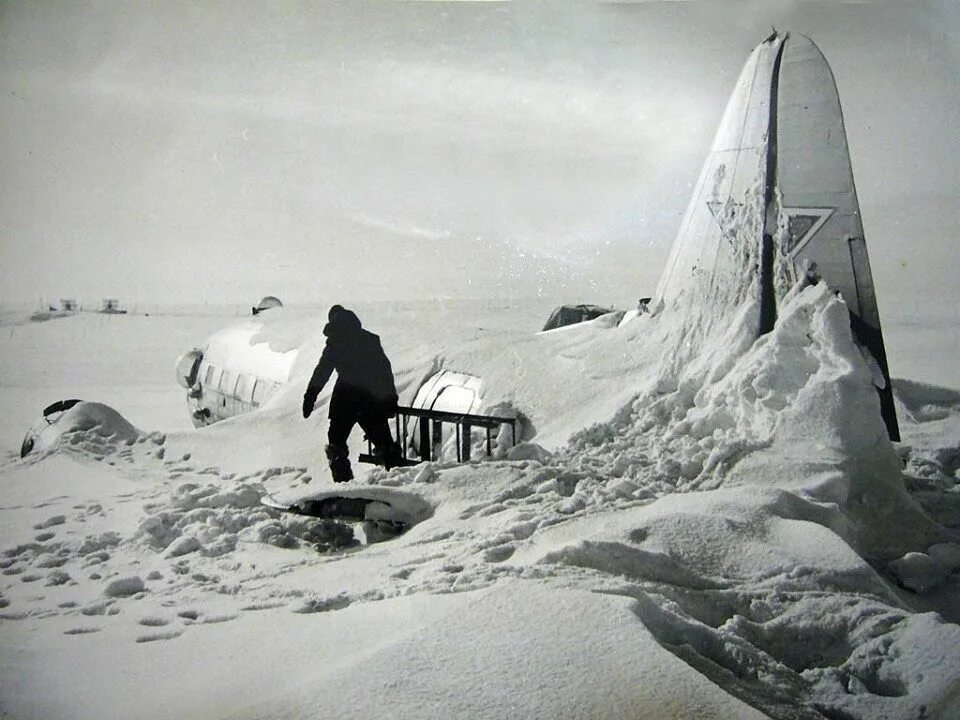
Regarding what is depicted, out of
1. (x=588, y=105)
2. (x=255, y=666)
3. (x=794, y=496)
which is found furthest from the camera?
(x=588, y=105)

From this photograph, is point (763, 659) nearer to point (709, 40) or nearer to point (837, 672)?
point (837, 672)

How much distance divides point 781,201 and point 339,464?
1.61 meters

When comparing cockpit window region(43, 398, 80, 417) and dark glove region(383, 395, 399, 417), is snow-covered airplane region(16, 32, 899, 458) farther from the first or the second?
cockpit window region(43, 398, 80, 417)

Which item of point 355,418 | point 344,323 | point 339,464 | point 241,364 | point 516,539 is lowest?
point 516,539

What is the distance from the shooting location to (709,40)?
236cm

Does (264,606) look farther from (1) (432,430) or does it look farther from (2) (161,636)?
(1) (432,430)

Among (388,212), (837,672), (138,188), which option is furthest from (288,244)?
(837,672)

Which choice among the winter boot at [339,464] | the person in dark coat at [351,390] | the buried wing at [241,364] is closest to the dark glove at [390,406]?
the person in dark coat at [351,390]

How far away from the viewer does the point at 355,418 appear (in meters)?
2.37

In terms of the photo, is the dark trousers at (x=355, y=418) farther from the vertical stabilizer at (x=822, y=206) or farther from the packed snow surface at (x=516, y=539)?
the vertical stabilizer at (x=822, y=206)

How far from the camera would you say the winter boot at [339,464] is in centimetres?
234

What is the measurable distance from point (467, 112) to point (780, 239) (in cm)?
107

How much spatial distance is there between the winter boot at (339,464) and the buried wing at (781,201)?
1215mm

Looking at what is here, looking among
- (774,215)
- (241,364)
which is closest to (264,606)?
(241,364)
